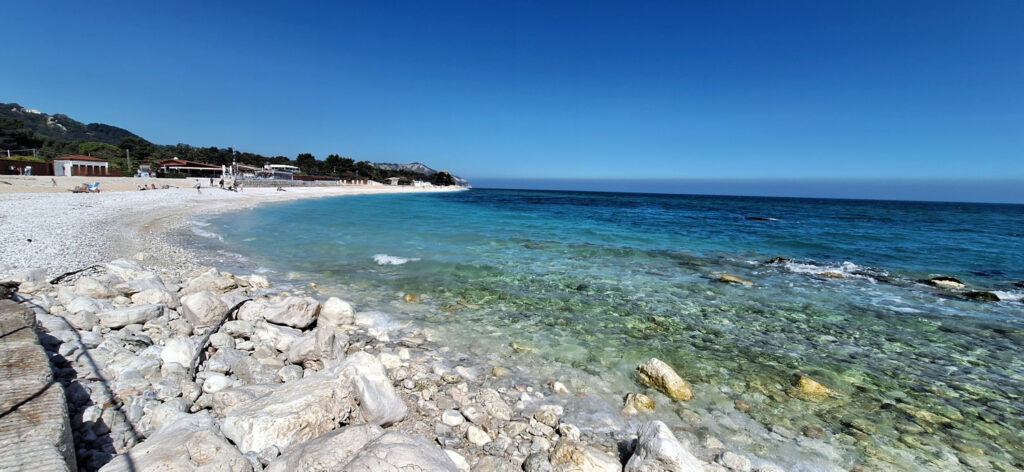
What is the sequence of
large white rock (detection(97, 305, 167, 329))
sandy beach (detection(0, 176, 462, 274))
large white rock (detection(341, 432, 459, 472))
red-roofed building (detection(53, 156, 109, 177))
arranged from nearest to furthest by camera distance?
large white rock (detection(341, 432, 459, 472))
large white rock (detection(97, 305, 167, 329))
sandy beach (detection(0, 176, 462, 274))
red-roofed building (detection(53, 156, 109, 177))

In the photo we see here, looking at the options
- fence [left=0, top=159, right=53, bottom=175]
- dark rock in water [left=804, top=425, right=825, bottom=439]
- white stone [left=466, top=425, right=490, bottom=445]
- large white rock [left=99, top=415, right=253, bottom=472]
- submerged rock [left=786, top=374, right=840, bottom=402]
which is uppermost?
fence [left=0, top=159, right=53, bottom=175]

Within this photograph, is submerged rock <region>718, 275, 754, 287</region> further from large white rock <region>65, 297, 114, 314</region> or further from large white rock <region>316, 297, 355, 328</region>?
large white rock <region>65, 297, 114, 314</region>

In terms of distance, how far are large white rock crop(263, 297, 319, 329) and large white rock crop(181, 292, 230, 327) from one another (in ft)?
1.90

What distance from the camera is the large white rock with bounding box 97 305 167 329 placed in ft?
16.5

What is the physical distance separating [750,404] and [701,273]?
7.42 m

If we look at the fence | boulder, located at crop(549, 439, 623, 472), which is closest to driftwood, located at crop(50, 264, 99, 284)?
boulder, located at crop(549, 439, 623, 472)

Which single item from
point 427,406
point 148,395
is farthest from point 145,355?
point 427,406

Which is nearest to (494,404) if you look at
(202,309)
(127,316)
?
(202,309)

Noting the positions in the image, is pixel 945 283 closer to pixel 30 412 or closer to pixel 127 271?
pixel 30 412

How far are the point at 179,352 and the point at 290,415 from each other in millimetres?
2297

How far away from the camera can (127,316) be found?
5.11m

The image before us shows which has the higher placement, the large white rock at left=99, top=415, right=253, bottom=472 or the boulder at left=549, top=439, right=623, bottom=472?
the large white rock at left=99, top=415, right=253, bottom=472

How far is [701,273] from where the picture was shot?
1143cm

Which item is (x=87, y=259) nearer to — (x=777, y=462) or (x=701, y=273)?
(x=777, y=462)
